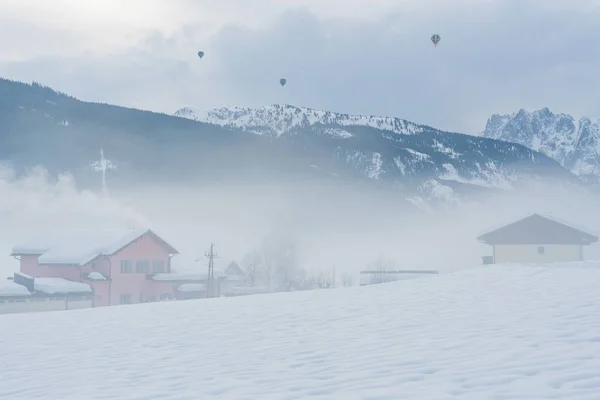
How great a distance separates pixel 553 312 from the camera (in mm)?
11789

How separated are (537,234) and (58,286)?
117 feet

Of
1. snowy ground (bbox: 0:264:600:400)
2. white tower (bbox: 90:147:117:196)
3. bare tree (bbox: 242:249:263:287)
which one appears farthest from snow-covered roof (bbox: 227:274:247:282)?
white tower (bbox: 90:147:117:196)

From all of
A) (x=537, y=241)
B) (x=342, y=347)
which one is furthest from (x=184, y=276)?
(x=342, y=347)

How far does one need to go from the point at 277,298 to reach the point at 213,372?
855cm

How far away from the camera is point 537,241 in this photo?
5578 cm

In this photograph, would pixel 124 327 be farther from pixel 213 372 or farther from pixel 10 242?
pixel 10 242

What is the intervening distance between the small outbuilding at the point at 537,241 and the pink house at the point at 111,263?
2631cm

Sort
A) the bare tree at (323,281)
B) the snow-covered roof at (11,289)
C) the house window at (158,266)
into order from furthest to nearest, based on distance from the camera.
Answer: the bare tree at (323,281) < the house window at (158,266) < the snow-covered roof at (11,289)

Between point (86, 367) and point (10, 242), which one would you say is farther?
point (10, 242)

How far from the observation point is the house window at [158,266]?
63.0 metres

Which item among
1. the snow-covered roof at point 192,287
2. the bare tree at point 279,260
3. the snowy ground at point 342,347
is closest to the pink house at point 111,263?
the snow-covered roof at point 192,287

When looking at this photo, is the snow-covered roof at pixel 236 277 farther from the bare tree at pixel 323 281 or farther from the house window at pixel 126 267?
the house window at pixel 126 267

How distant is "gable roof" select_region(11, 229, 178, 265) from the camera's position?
59.6 metres

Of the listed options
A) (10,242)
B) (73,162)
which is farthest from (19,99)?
(10,242)
